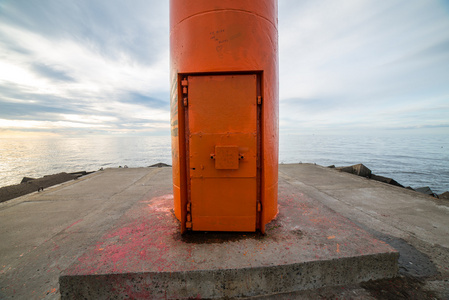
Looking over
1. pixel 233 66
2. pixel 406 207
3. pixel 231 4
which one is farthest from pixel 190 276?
pixel 406 207

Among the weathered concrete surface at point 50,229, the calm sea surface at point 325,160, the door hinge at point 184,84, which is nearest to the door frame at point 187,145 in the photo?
the door hinge at point 184,84

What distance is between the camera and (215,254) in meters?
2.10

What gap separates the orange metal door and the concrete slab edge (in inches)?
25.5

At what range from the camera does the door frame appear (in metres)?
2.42

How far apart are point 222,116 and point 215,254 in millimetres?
1665

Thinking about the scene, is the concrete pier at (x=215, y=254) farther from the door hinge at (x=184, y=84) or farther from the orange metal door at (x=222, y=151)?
the door hinge at (x=184, y=84)

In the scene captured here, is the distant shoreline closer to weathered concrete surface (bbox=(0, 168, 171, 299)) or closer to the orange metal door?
weathered concrete surface (bbox=(0, 168, 171, 299))

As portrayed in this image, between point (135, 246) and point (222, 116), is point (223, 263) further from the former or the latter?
point (222, 116)

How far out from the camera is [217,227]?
2.52 metres

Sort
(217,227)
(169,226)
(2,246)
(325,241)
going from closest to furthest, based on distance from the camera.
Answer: (325,241) < (217,227) < (169,226) < (2,246)

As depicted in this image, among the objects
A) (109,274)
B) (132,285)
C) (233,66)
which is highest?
(233,66)

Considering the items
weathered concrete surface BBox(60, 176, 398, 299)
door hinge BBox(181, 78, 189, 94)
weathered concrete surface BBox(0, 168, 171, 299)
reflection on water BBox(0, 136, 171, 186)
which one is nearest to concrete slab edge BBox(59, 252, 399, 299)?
weathered concrete surface BBox(60, 176, 398, 299)

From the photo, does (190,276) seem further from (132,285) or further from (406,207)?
(406,207)

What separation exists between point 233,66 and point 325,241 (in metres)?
2.55
